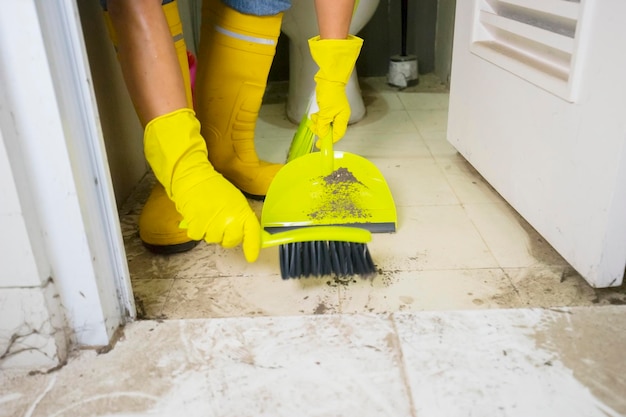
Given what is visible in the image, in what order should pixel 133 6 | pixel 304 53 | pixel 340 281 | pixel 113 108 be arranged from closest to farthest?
pixel 133 6 < pixel 340 281 < pixel 113 108 < pixel 304 53

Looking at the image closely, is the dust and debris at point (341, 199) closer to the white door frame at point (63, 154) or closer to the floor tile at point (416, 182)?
the floor tile at point (416, 182)

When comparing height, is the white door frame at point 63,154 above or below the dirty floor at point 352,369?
above

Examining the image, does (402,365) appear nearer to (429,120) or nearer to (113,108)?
(113,108)

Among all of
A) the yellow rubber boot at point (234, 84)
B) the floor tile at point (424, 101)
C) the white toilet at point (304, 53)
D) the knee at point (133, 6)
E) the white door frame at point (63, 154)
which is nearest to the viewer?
the white door frame at point (63, 154)

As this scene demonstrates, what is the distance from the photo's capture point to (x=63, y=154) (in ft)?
1.59

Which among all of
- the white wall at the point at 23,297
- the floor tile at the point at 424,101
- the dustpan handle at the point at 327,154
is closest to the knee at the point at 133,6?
the white wall at the point at 23,297

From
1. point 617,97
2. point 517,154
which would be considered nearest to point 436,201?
point 517,154

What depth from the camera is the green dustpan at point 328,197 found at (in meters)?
0.78

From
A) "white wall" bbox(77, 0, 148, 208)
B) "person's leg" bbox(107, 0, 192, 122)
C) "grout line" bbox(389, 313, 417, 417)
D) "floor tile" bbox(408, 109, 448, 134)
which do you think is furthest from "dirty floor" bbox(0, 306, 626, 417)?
"floor tile" bbox(408, 109, 448, 134)

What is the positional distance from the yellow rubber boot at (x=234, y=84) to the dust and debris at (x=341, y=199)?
0.16m

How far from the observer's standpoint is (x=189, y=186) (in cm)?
62

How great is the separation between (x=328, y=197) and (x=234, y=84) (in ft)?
0.86

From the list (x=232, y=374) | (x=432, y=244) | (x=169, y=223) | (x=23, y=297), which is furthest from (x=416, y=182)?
(x=23, y=297)

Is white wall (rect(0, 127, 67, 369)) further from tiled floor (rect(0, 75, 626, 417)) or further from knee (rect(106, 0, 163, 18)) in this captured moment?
knee (rect(106, 0, 163, 18))
